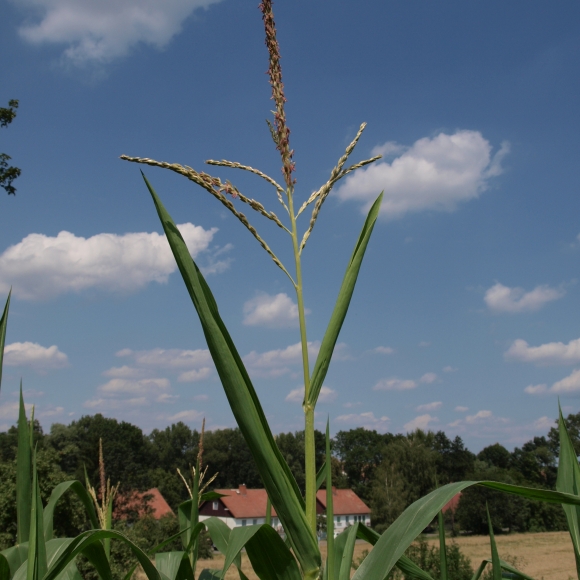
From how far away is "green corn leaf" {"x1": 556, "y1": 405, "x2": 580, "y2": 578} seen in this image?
5.42ft

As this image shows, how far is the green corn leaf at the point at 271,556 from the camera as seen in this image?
3.87ft

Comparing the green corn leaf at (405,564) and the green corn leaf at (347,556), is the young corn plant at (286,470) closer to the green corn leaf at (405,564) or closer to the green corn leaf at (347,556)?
the green corn leaf at (347,556)

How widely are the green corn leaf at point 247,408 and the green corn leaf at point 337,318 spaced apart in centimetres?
19

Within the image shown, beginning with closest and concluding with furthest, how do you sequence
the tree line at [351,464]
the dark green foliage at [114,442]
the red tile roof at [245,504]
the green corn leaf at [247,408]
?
the green corn leaf at [247,408] → the tree line at [351,464] → the dark green foliage at [114,442] → the red tile roof at [245,504]

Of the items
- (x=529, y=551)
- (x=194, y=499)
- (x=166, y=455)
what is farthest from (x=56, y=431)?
(x=194, y=499)

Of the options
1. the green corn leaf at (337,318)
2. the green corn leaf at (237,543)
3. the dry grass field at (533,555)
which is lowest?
the dry grass field at (533,555)

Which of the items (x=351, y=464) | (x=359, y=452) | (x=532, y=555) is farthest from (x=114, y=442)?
(x=359, y=452)

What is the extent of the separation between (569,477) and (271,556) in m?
1.16

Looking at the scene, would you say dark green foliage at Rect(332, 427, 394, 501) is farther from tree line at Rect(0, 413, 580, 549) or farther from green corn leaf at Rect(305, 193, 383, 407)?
green corn leaf at Rect(305, 193, 383, 407)

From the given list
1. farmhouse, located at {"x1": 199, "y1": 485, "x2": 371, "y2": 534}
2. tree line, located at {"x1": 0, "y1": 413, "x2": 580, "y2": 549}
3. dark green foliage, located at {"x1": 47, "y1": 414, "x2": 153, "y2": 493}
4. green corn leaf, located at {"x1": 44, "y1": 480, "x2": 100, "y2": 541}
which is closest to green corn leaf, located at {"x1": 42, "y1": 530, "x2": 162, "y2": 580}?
green corn leaf, located at {"x1": 44, "y1": 480, "x2": 100, "y2": 541}

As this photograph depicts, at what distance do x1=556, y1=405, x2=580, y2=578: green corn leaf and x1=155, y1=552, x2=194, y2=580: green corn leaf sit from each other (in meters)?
1.21

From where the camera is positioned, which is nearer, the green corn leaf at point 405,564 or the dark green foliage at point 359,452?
the green corn leaf at point 405,564

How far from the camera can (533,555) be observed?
33094mm

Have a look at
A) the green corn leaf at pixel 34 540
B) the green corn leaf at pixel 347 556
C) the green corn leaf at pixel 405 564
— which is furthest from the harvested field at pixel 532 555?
the green corn leaf at pixel 34 540
